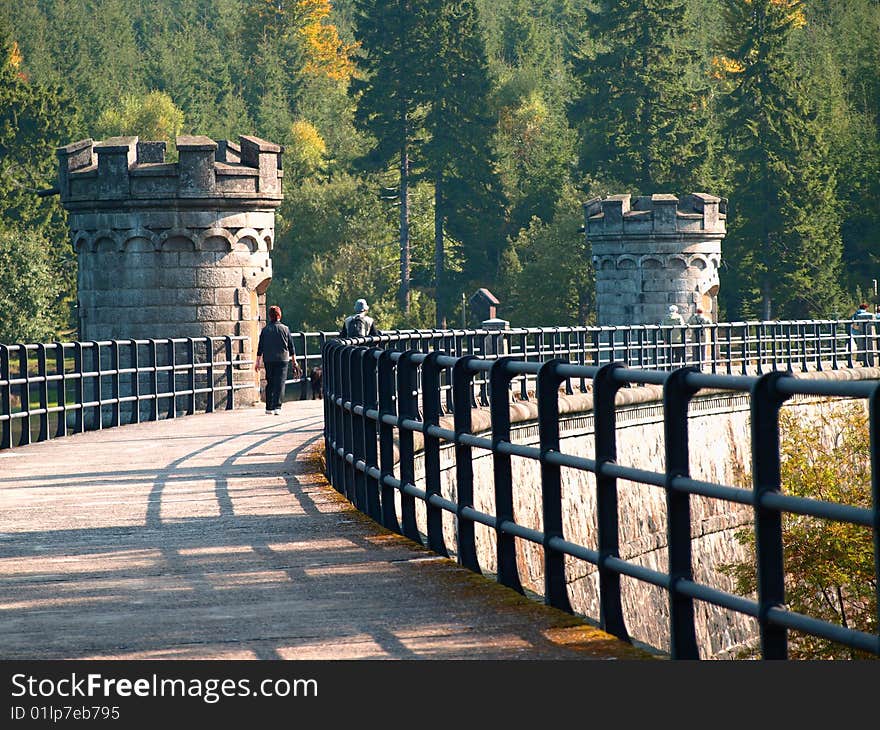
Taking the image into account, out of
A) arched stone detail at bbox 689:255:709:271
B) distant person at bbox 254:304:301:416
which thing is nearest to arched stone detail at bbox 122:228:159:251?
distant person at bbox 254:304:301:416

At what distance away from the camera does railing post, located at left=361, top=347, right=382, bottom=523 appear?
10.8 m

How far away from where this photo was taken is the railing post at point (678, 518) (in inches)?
241

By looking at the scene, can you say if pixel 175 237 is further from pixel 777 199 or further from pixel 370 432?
pixel 777 199

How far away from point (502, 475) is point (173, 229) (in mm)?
20889

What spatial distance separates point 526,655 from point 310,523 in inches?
175

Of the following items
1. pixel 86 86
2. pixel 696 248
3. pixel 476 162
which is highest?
pixel 86 86

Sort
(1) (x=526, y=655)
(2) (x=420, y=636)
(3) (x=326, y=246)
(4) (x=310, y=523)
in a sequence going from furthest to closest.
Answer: (3) (x=326, y=246) < (4) (x=310, y=523) < (2) (x=420, y=636) < (1) (x=526, y=655)

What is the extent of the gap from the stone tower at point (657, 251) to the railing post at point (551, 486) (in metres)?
31.9

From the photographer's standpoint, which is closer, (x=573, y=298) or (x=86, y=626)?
(x=86, y=626)

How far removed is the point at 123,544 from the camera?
9.87 metres

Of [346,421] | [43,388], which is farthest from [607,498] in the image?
[43,388]

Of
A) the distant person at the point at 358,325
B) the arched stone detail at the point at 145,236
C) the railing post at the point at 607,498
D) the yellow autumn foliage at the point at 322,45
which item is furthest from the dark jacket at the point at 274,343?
the yellow autumn foliage at the point at 322,45
